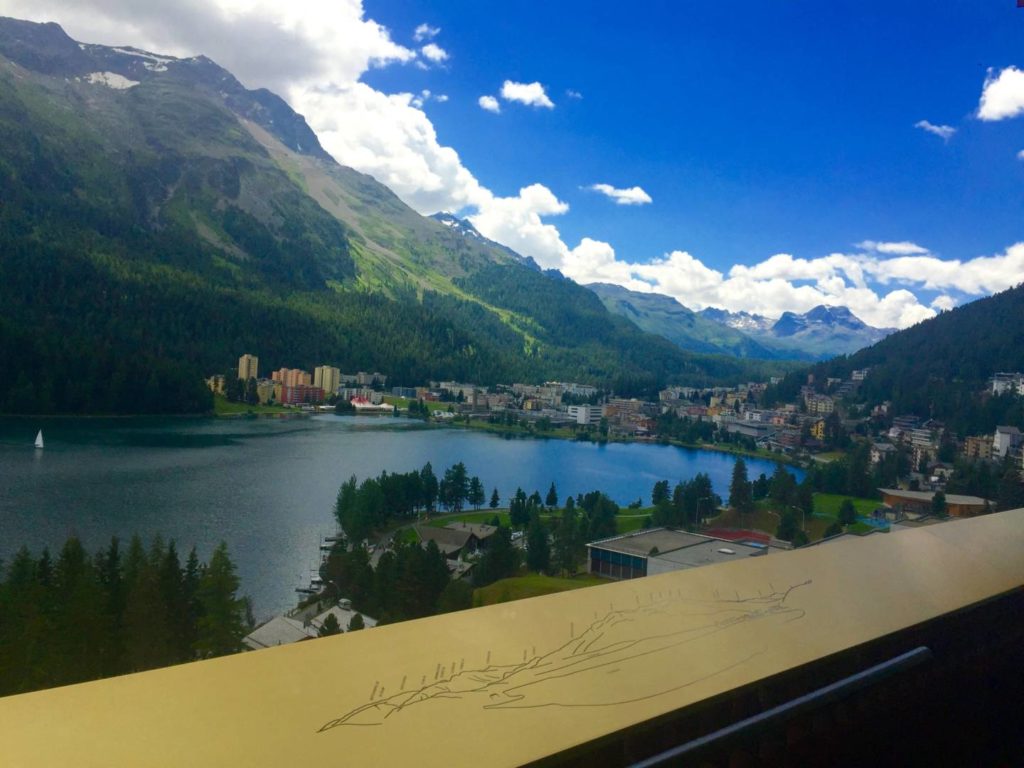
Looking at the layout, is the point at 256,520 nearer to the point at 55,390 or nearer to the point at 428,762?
the point at 55,390

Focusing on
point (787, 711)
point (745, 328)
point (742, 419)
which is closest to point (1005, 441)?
point (742, 419)

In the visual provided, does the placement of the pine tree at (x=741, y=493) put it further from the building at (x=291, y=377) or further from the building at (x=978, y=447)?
the building at (x=291, y=377)

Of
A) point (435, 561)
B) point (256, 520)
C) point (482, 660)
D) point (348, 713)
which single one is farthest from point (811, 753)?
point (256, 520)

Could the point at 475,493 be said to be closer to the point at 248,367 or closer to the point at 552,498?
the point at 552,498

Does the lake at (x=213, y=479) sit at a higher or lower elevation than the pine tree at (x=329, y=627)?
higher

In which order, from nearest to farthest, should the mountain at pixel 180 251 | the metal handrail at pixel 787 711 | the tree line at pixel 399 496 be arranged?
1. the metal handrail at pixel 787 711
2. the mountain at pixel 180 251
3. the tree line at pixel 399 496

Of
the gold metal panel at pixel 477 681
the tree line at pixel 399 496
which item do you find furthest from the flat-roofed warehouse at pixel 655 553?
the tree line at pixel 399 496
